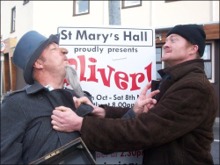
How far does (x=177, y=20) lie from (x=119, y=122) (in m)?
13.4

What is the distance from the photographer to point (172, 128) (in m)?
2.23

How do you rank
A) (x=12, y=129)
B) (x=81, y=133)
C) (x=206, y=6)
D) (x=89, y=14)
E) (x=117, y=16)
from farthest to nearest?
(x=89, y=14), (x=206, y=6), (x=117, y=16), (x=81, y=133), (x=12, y=129)

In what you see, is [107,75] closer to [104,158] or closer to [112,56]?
[112,56]

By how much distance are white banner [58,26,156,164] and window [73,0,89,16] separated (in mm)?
15668

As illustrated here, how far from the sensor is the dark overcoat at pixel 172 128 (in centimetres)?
223

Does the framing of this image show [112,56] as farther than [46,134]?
Yes

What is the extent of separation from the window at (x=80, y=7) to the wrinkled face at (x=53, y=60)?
1634cm

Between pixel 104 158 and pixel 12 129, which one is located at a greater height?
pixel 12 129

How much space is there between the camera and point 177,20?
1509cm

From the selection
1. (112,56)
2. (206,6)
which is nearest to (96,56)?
(112,56)

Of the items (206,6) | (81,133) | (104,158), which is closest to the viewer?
(81,133)

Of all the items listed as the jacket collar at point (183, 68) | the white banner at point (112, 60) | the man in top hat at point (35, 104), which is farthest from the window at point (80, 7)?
the man in top hat at point (35, 104)

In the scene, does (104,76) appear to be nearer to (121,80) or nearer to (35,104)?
(121,80)

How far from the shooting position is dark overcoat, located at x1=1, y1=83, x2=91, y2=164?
200 cm
